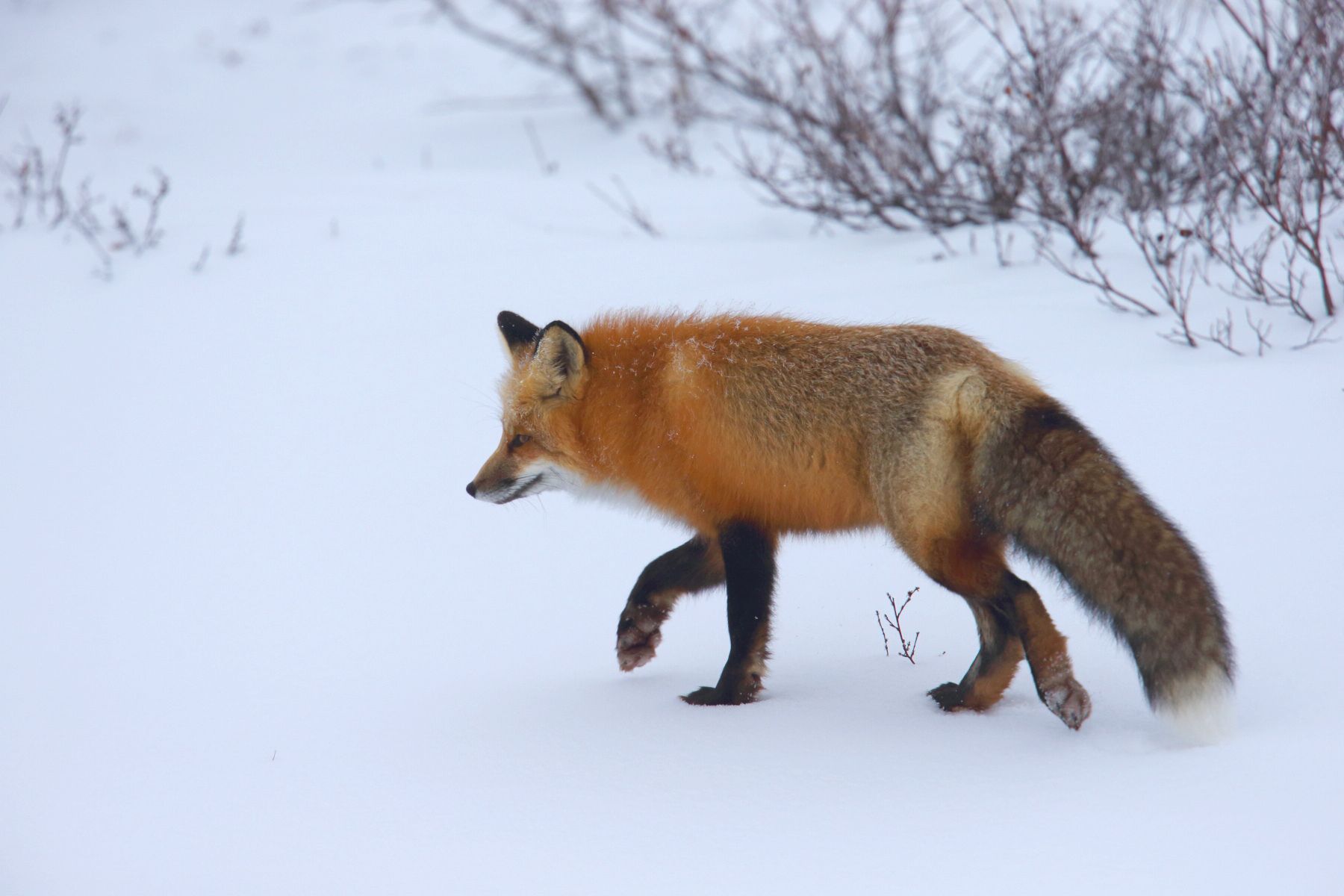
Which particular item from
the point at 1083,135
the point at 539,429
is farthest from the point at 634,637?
the point at 1083,135

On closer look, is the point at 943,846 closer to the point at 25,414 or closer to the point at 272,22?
the point at 25,414

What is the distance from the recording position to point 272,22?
13047 millimetres

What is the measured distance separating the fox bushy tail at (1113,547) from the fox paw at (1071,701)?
0.20 metres

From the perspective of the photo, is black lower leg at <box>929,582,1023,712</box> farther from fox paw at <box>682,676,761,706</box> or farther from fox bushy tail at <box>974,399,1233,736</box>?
fox paw at <box>682,676,761,706</box>

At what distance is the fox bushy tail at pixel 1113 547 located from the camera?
238cm

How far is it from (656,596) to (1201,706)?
62.7 inches

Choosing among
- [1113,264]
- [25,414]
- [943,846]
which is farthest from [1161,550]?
[25,414]

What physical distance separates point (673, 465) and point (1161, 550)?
4.25ft

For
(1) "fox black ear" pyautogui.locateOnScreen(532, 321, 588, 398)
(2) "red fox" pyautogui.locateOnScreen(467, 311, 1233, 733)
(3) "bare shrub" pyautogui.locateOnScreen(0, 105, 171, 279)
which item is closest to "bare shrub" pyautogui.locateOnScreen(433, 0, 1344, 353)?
(2) "red fox" pyautogui.locateOnScreen(467, 311, 1233, 733)

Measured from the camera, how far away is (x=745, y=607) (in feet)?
10.3

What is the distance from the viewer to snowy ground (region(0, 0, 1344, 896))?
2342 mm

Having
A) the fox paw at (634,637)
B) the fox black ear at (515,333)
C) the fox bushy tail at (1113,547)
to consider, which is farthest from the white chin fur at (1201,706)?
the fox black ear at (515,333)

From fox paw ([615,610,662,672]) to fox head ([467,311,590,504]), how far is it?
0.45 metres

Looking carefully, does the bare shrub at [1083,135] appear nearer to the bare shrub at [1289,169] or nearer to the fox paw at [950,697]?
the bare shrub at [1289,169]
